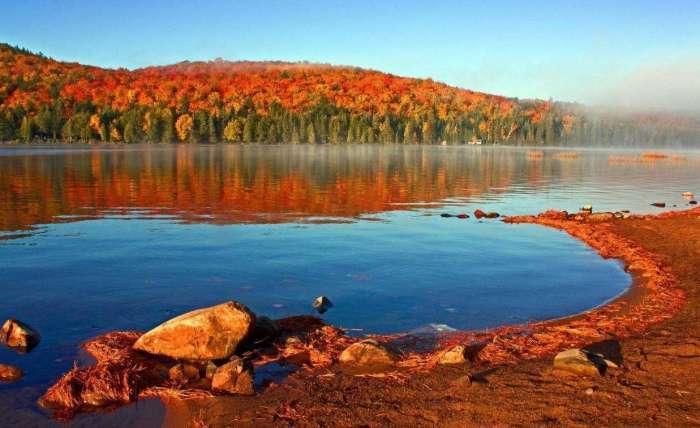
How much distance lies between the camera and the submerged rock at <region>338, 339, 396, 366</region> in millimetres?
11711

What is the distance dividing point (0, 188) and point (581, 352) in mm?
51975

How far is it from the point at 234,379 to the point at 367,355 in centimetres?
277

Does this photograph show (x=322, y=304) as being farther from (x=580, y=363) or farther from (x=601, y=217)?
(x=601, y=217)

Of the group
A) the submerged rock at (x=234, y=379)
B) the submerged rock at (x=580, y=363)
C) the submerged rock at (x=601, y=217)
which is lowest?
the submerged rock at (x=234, y=379)

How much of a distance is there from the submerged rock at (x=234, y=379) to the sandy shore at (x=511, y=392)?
1.01ft

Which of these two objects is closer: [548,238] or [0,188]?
[548,238]

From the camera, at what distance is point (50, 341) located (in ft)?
44.3

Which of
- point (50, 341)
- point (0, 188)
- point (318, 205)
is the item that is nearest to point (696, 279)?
point (50, 341)

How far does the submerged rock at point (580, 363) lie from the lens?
10203 millimetres

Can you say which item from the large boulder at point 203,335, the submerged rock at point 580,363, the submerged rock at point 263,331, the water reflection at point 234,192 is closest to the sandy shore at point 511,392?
the submerged rock at point 580,363

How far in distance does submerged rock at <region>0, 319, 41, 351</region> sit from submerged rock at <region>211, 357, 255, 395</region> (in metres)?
5.15

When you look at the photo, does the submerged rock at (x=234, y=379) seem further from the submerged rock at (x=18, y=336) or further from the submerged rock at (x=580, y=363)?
the submerged rock at (x=580, y=363)

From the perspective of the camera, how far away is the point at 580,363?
10352 millimetres

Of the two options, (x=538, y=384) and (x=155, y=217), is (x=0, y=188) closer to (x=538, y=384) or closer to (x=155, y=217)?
(x=155, y=217)
